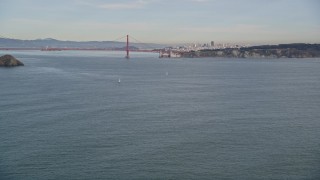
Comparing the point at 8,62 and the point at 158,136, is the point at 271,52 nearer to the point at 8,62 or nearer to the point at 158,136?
the point at 8,62

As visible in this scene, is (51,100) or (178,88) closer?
(51,100)

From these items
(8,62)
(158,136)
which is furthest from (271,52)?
(158,136)

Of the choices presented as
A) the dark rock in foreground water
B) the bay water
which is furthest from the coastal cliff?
the bay water

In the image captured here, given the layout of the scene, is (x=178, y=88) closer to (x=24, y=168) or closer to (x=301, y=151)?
(x=301, y=151)

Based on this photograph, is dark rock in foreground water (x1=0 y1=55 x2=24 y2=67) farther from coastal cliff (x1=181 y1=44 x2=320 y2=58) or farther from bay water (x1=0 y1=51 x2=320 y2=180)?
coastal cliff (x1=181 y1=44 x2=320 y2=58)

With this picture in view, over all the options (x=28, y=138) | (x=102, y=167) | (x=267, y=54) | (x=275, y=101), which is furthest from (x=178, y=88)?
(x=267, y=54)

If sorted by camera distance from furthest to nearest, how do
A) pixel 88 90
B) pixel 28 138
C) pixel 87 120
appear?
pixel 88 90
pixel 87 120
pixel 28 138

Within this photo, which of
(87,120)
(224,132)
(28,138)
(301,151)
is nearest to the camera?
(301,151)

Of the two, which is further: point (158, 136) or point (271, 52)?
point (271, 52)
